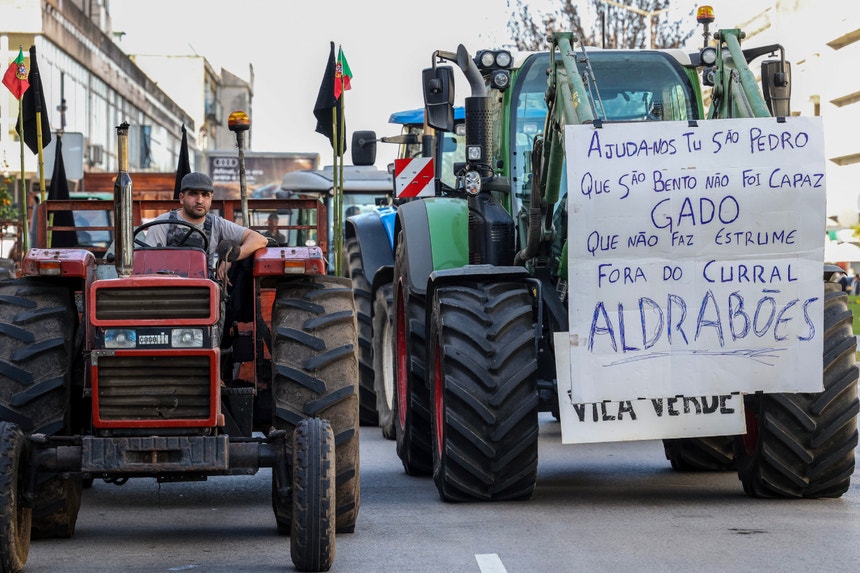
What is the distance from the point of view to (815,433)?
10.0 metres

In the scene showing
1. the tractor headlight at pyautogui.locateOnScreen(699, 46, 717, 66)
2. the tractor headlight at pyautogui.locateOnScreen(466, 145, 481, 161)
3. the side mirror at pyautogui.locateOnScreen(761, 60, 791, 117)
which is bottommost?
the tractor headlight at pyautogui.locateOnScreen(466, 145, 481, 161)

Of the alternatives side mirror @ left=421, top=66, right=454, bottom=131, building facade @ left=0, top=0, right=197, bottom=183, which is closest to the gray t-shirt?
side mirror @ left=421, top=66, right=454, bottom=131

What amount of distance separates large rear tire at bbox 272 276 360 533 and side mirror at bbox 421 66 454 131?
269 cm

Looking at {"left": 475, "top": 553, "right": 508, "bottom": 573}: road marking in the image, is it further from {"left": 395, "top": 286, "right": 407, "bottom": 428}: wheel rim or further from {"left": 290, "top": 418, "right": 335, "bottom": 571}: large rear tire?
{"left": 395, "top": 286, "right": 407, "bottom": 428}: wheel rim

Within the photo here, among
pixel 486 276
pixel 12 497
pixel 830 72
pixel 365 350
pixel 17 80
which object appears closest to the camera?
pixel 12 497

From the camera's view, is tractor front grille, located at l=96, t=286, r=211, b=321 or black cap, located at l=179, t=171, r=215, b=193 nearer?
tractor front grille, located at l=96, t=286, r=211, b=321

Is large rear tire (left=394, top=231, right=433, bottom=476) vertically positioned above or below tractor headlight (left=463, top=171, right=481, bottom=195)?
below

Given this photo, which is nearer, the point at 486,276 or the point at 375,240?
the point at 486,276

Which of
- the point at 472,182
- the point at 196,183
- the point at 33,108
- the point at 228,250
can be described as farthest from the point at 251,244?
the point at 33,108

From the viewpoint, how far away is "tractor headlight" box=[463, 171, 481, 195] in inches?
451

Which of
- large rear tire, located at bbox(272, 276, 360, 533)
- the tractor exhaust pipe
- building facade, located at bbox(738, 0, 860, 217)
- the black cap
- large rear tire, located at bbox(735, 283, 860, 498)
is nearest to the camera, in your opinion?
the tractor exhaust pipe

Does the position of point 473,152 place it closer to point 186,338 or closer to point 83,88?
point 186,338

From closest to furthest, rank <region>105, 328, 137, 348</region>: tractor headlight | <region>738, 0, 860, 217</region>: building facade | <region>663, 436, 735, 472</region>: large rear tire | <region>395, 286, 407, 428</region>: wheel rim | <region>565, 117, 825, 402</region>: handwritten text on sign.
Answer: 1. <region>105, 328, 137, 348</region>: tractor headlight
2. <region>565, 117, 825, 402</region>: handwritten text on sign
3. <region>663, 436, 735, 472</region>: large rear tire
4. <region>395, 286, 407, 428</region>: wheel rim
5. <region>738, 0, 860, 217</region>: building facade

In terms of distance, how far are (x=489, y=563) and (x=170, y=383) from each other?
1.72m
